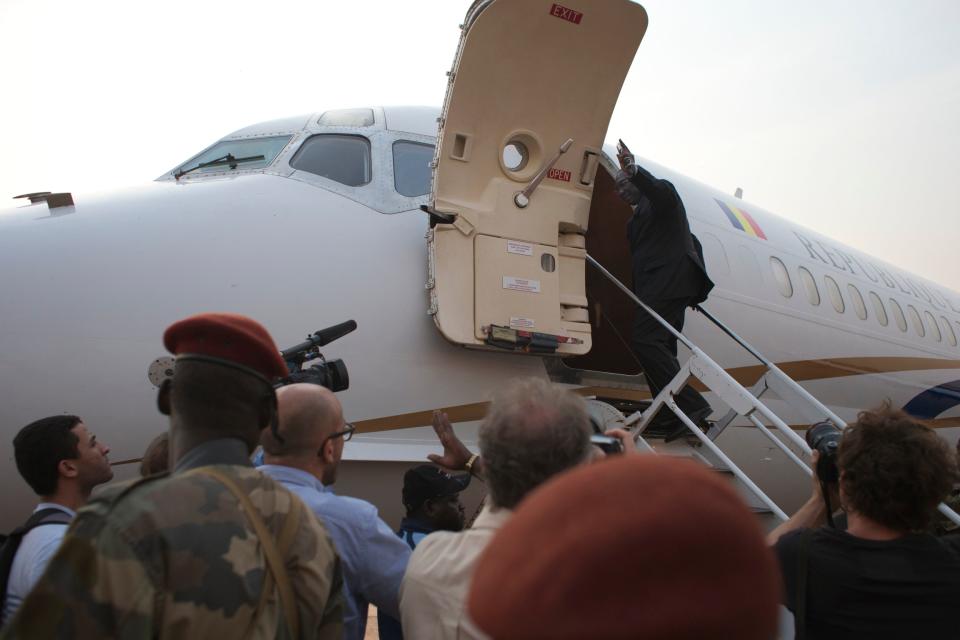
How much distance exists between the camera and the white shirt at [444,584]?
6.08 ft

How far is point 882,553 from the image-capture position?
2.15 metres

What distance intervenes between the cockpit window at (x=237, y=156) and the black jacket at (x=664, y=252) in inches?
95.3

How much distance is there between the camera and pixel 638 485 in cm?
81

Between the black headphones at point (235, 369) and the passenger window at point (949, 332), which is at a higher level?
the black headphones at point (235, 369)

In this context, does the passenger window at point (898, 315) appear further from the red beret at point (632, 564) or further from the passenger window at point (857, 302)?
the red beret at point (632, 564)

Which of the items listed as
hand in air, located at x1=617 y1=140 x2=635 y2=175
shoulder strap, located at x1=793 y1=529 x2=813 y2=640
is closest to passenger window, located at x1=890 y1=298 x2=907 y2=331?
hand in air, located at x1=617 y1=140 x2=635 y2=175

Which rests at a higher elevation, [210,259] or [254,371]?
[254,371]

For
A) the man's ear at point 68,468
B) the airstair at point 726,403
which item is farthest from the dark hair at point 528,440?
the airstair at point 726,403

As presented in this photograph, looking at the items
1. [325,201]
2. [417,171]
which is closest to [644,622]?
[325,201]

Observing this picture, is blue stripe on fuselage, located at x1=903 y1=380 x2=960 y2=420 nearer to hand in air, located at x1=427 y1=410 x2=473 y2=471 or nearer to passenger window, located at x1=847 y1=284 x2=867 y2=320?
passenger window, located at x1=847 y1=284 x2=867 y2=320

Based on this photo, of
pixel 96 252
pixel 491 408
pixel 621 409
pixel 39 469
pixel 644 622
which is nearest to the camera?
pixel 644 622

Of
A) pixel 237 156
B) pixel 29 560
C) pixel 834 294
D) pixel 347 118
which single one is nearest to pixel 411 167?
pixel 347 118

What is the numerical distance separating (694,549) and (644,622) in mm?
89

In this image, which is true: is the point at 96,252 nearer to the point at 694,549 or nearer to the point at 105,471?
the point at 105,471
